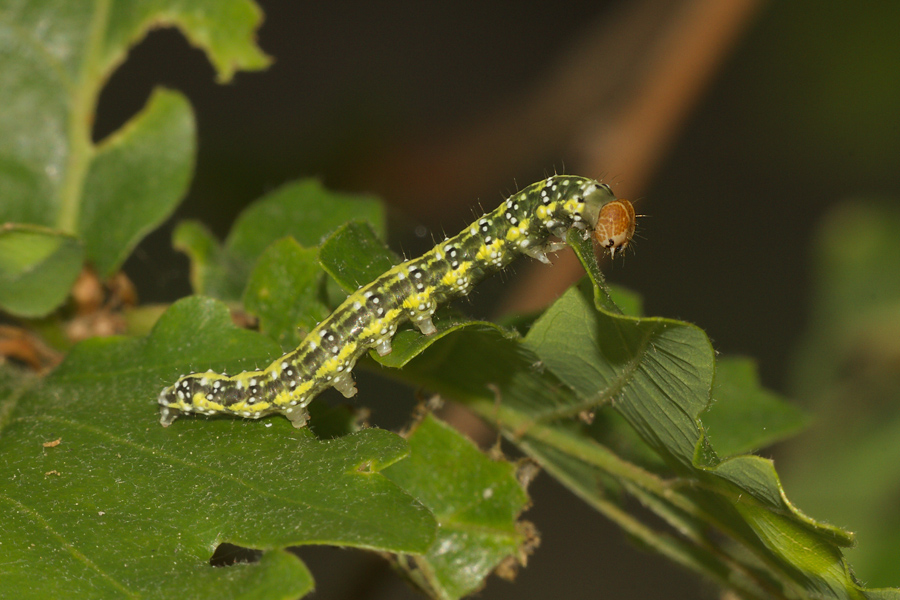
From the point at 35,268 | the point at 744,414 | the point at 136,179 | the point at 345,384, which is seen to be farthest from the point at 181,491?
the point at 744,414

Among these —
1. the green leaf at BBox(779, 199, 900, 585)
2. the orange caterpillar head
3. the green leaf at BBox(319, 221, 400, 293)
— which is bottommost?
→ the green leaf at BBox(779, 199, 900, 585)

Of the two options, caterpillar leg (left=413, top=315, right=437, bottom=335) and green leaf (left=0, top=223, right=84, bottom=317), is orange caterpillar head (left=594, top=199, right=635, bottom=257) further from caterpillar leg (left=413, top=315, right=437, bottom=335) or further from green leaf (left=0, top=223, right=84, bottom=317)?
green leaf (left=0, top=223, right=84, bottom=317)

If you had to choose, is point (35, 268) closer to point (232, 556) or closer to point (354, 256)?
point (354, 256)

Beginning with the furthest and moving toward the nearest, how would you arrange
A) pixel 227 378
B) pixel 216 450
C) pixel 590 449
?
pixel 590 449
pixel 227 378
pixel 216 450

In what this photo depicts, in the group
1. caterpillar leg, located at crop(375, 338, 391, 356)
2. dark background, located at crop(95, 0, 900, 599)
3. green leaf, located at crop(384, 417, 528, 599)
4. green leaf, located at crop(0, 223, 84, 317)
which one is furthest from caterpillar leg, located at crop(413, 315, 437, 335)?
green leaf, located at crop(0, 223, 84, 317)

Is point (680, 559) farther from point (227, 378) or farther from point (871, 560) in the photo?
point (871, 560)

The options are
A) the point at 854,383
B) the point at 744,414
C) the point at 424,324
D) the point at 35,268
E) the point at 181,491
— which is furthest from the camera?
the point at 854,383

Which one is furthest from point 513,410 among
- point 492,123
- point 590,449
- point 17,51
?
point 492,123
